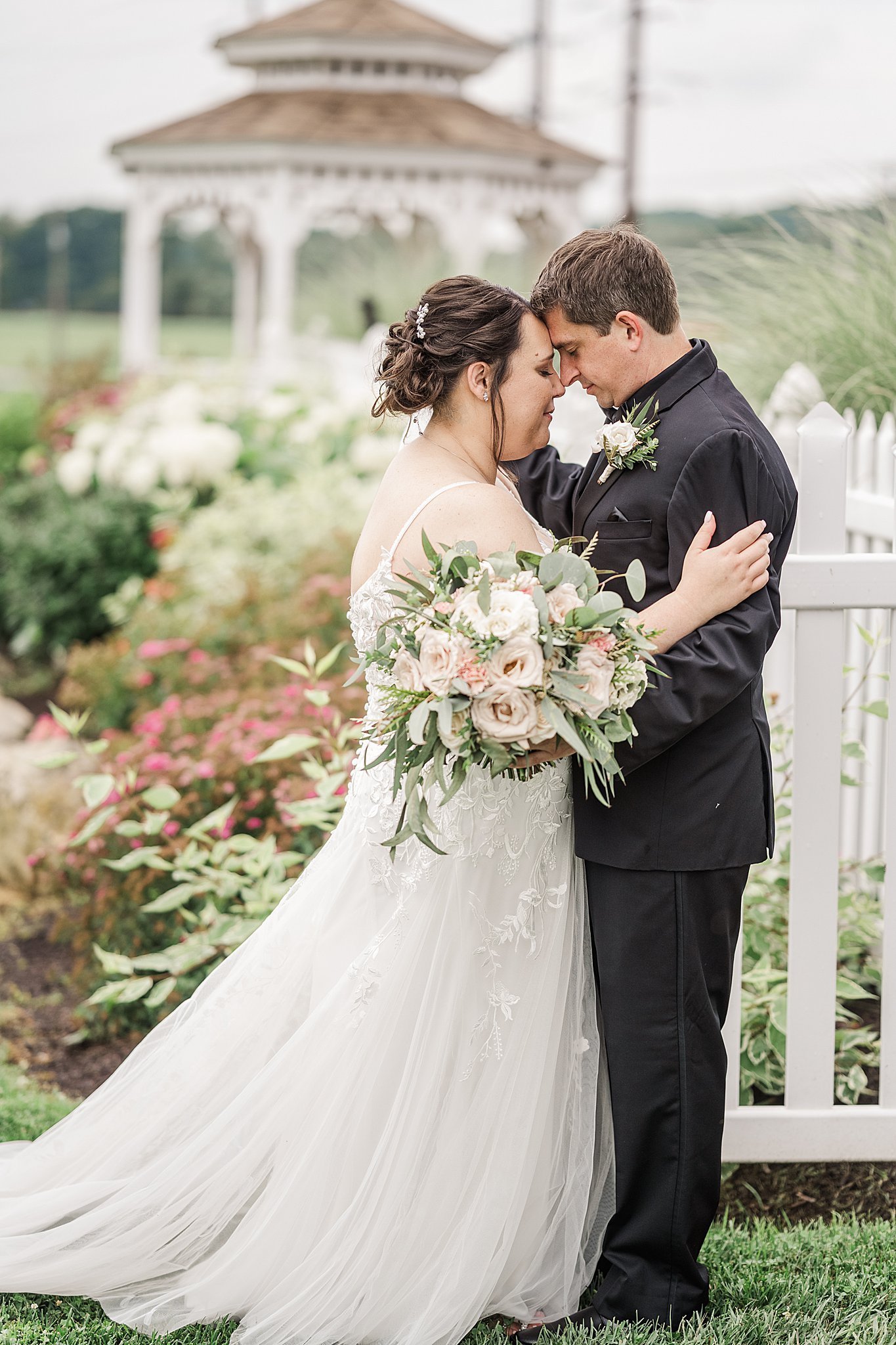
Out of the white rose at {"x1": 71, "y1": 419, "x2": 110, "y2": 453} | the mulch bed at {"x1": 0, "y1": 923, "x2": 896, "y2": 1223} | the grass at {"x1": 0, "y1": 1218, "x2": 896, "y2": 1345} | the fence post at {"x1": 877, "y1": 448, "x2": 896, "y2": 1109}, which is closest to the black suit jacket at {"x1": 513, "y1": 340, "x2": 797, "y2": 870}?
the fence post at {"x1": 877, "y1": 448, "x2": 896, "y2": 1109}

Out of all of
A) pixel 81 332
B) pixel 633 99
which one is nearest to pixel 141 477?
pixel 633 99

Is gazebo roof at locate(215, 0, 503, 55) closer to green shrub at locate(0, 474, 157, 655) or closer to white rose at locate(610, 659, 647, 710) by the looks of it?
green shrub at locate(0, 474, 157, 655)

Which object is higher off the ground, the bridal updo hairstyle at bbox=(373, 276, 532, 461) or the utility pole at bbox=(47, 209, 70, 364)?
the utility pole at bbox=(47, 209, 70, 364)

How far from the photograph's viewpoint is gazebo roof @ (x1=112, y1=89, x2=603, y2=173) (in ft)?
41.2

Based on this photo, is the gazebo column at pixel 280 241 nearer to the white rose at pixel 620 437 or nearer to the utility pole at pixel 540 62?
the white rose at pixel 620 437

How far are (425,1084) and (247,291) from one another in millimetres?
15440

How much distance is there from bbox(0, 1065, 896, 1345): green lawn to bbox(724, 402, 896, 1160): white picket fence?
211 millimetres

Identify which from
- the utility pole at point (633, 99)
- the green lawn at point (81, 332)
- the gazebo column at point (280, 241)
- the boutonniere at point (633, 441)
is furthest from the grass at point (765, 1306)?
the green lawn at point (81, 332)

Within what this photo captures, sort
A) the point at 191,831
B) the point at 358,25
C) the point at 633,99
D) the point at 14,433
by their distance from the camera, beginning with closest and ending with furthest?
the point at 191,831 → the point at 14,433 → the point at 358,25 → the point at 633,99

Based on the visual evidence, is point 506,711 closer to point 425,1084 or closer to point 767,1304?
point 425,1084

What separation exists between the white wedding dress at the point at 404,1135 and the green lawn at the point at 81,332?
3147 centimetres

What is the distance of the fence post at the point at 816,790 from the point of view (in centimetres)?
283

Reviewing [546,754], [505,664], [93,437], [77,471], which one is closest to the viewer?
[505,664]

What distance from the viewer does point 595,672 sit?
6.81 ft
